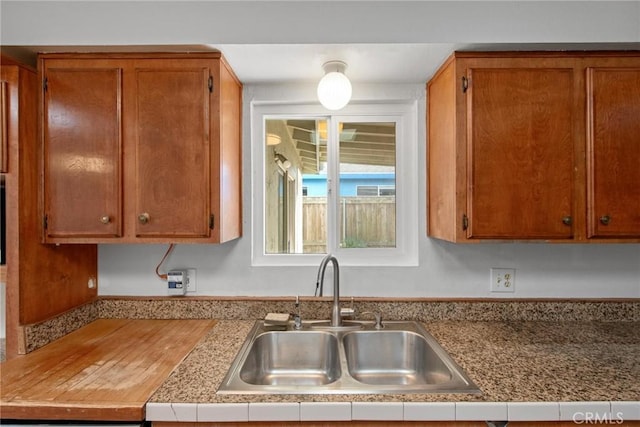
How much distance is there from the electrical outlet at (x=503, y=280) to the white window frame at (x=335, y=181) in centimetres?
39

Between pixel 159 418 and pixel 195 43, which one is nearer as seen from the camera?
pixel 159 418

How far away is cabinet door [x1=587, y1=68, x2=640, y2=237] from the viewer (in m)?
1.35

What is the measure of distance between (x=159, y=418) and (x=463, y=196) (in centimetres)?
127

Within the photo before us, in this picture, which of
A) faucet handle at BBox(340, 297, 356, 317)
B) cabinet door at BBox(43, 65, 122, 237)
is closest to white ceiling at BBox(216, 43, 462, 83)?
cabinet door at BBox(43, 65, 122, 237)

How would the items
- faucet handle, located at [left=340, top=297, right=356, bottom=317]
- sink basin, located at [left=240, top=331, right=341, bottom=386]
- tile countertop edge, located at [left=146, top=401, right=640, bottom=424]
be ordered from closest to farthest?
tile countertop edge, located at [left=146, top=401, right=640, bottom=424], sink basin, located at [left=240, top=331, right=341, bottom=386], faucet handle, located at [left=340, top=297, right=356, bottom=317]

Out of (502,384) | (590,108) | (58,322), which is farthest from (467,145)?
(58,322)

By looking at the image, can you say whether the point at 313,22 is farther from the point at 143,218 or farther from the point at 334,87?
the point at 143,218

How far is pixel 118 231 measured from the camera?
139 centimetres

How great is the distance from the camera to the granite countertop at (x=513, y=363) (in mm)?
995

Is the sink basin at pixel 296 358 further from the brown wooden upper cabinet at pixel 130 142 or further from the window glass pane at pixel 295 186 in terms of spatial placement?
the brown wooden upper cabinet at pixel 130 142

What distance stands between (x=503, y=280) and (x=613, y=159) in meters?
0.68

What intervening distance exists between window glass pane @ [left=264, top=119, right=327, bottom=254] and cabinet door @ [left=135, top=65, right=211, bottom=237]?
1.54ft

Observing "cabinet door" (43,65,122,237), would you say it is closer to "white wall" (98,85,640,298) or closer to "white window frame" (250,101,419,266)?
"white wall" (98,85,640,298)

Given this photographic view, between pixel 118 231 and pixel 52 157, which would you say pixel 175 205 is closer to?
pixel 118 231
